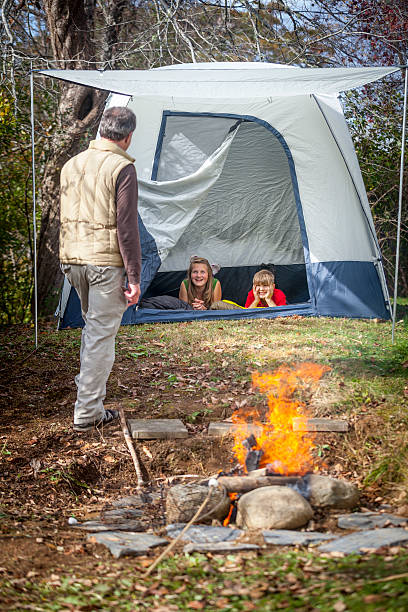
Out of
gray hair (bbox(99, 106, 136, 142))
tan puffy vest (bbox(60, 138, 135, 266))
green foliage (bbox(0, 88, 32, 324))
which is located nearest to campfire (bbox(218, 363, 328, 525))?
tan puffy vest (bbox(60, 138, 135, 266))

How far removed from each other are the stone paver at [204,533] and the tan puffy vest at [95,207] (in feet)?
5.16

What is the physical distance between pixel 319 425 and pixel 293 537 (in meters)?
1.08

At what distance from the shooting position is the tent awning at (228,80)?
17.7 ft

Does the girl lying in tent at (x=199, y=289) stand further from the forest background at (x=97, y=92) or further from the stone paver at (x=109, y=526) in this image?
the stone paver at (x=109, y=526)

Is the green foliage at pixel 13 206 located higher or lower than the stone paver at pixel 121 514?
higher

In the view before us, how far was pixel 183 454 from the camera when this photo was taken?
366 centimetres

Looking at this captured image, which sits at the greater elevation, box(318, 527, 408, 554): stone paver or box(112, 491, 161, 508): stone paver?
box(318, 527, 408, 554): stone paver

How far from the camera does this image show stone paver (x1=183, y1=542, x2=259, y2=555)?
2.64 meters

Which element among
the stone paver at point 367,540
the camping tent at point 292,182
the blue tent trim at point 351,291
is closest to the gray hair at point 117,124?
the stone paver at point 367,540

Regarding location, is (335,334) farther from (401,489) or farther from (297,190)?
(401,489)

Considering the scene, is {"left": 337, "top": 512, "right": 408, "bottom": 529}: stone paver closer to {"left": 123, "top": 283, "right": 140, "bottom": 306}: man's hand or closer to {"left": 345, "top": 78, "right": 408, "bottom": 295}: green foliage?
{"left": 123, "top": 283, "right": 140, "bottom": 306}: man's hand

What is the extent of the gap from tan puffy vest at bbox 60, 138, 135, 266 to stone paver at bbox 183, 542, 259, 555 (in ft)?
5.68

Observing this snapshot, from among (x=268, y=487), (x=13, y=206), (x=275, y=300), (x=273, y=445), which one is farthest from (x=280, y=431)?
(x=13, y=206)

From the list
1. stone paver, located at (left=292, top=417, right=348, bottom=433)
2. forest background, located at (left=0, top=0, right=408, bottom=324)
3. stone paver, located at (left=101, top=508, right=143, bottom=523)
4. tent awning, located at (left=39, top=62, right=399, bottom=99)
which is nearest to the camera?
stone paver, located at (left=101, top=508, right=143, bottom=523)
